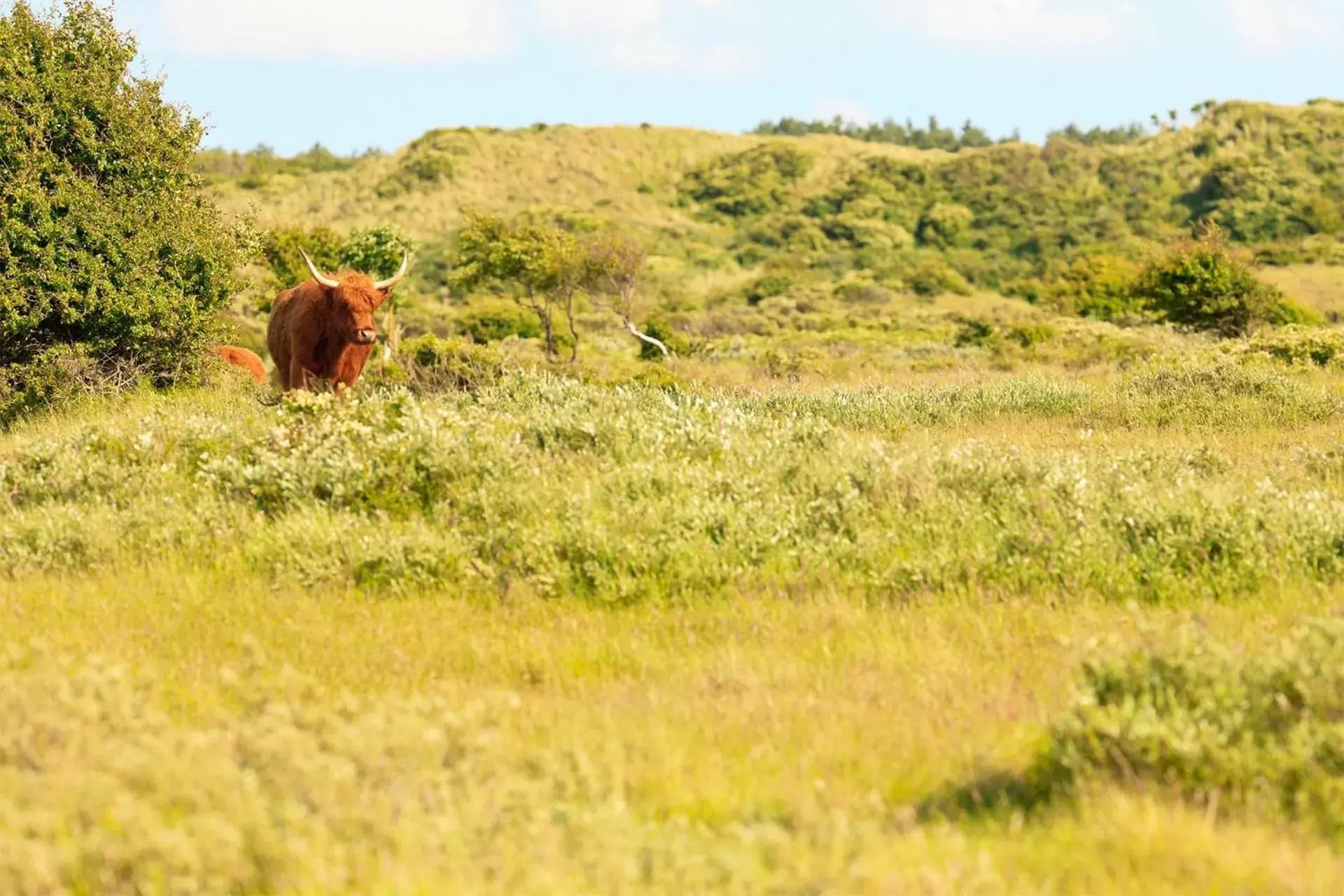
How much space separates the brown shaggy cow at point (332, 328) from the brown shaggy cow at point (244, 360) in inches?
106

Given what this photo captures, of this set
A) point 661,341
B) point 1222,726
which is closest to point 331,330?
point 1222,726

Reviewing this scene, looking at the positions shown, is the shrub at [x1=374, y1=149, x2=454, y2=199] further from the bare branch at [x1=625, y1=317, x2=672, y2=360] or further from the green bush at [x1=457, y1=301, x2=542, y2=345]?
the bare branch at [x1=625, y1=317, x2=672, y2=360]

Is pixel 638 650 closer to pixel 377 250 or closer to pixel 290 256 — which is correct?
pixel 377 250

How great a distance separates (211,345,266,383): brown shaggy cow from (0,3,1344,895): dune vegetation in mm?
887

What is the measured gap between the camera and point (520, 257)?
3319 centimetres

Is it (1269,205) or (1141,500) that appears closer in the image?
(1141,500)

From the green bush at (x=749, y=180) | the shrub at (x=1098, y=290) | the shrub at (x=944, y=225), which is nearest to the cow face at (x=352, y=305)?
the shrub at (x=1098, y=290)

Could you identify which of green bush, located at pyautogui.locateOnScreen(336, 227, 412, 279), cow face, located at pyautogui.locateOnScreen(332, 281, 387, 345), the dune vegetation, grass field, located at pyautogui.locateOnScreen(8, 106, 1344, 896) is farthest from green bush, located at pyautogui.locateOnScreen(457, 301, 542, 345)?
grass field, located at pyautogui.locateOnScreen(8, 106, 1344, 896)

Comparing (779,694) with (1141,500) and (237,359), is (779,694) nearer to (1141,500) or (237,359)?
(1141,500)

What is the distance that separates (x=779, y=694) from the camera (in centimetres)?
501

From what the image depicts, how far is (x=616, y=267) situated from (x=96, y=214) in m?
21.1

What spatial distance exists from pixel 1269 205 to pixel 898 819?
7779 cm

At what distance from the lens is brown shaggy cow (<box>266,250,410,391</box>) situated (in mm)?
13523

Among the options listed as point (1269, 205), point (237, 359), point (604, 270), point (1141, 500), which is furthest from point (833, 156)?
point (1141, 500)
